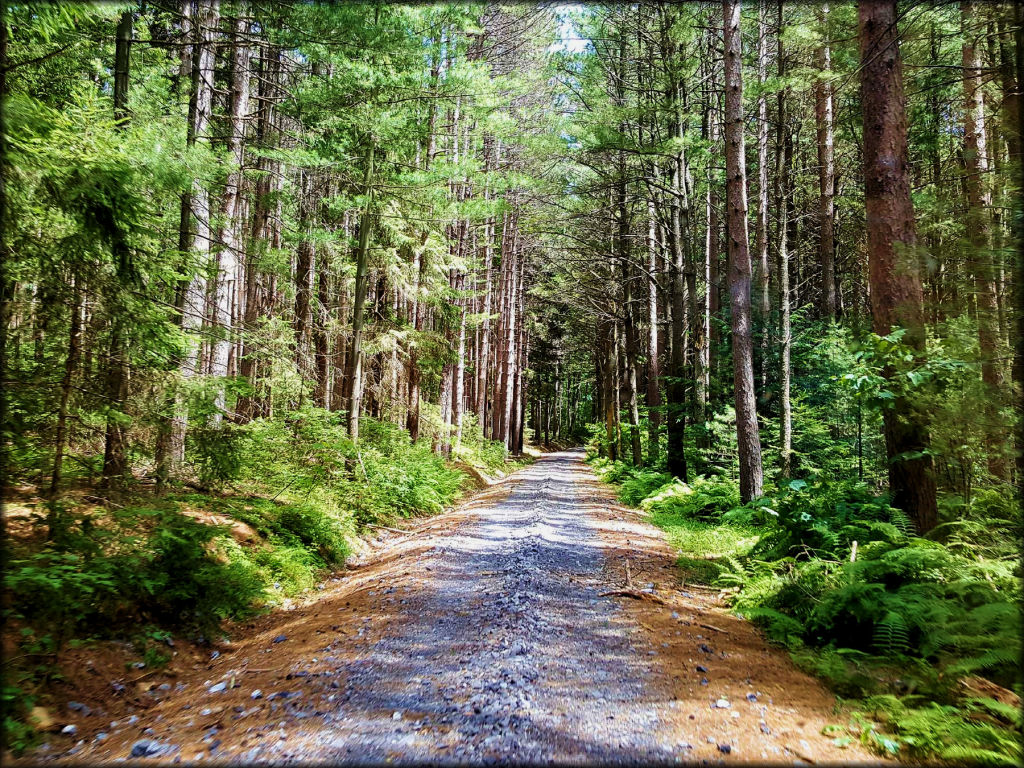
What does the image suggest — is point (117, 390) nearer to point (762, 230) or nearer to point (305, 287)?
point (305, 287)

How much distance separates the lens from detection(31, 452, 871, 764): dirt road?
10.2 ft

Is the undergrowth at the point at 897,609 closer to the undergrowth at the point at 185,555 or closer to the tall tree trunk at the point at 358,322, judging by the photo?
the undergrowth at the point at 185,555

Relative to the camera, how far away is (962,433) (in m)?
5.03

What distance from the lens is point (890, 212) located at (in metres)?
6.57

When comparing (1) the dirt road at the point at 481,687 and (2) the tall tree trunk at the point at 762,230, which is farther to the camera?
(2) the tall tree trunk at the point at 762,230

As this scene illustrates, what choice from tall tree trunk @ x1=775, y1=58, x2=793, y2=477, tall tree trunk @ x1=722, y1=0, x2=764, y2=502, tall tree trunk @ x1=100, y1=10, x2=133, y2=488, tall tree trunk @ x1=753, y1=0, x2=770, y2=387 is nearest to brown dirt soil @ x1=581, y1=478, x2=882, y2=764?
tall tree trunk @ x1=722, y1=0, x2=764, y2=502

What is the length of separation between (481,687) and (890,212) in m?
6.99

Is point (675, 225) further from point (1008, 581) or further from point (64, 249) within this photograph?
point (64, 249)

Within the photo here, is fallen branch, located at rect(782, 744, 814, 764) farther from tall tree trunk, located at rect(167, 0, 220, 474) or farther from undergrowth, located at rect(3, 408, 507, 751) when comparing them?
tall tree trunk, located at rect(167, 0, 220, 474)

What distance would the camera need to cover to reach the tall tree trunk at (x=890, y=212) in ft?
20.2

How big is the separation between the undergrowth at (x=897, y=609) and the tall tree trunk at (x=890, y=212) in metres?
0.33

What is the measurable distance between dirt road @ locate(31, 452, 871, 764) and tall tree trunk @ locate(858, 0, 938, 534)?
265 cm

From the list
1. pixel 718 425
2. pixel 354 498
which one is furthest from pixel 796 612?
pixel 718 425

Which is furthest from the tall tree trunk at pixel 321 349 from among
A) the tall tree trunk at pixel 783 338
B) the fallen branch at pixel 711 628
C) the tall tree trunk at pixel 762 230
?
the tall tree trunk at pixel 762 230
